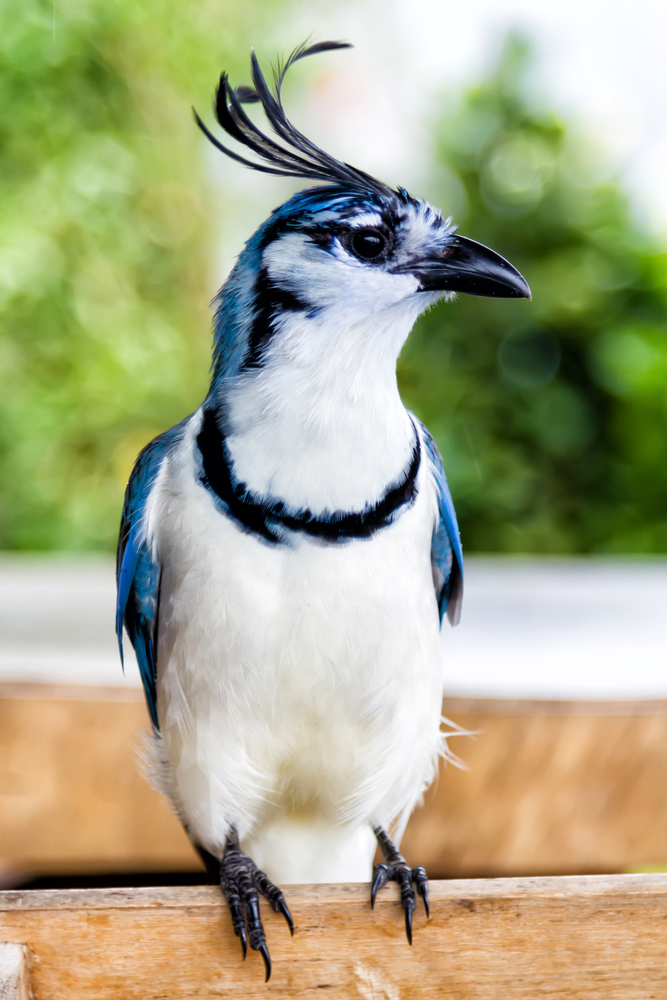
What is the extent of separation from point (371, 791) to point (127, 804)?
128 cm

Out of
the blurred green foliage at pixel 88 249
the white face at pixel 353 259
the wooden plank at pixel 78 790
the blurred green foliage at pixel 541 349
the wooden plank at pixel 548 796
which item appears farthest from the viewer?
the blurred green foliage at pixel 88 249

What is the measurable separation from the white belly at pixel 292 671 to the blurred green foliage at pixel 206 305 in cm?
278

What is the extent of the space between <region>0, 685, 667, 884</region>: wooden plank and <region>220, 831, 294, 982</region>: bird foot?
0.98m

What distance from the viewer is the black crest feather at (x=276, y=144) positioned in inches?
51.5

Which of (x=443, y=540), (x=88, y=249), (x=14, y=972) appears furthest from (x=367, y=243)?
(x=88, y=249)

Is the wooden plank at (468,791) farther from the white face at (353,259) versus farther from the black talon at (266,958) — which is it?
the white face at (353,259)

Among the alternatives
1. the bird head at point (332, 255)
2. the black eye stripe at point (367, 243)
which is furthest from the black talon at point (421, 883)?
the black eye stripe at point (367, 243)

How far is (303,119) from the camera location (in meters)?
4.76

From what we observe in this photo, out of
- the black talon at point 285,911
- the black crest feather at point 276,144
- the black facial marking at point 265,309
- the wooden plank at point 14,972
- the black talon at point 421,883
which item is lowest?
the wooden plank at point 14,972

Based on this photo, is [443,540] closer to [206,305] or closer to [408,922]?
[408,922]

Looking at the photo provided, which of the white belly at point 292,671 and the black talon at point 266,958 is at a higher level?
the white belly at point 292,671

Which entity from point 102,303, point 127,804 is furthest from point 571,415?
point 127,804

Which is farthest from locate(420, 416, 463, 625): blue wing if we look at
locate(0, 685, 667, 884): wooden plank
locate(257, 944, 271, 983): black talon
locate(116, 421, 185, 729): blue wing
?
locate(0, 685, 667, 884): wooden plank

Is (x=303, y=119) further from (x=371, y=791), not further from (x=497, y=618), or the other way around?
(x=371, y=791)
